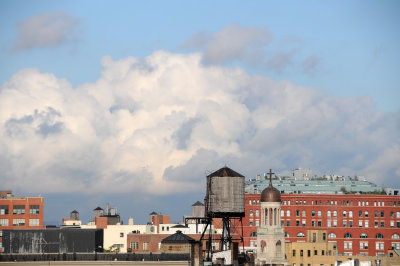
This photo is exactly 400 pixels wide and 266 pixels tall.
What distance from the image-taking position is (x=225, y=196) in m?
126

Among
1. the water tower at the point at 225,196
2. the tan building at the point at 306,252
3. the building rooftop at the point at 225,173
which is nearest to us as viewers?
the water tower at the point at 225,196

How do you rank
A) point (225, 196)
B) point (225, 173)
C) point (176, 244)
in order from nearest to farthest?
point (225, 196) → point (225, 173) → point (176, 244)

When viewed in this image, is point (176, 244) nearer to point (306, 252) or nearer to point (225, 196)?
point (306, 252)

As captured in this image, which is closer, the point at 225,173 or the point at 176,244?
the point at 225,173

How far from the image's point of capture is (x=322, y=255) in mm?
194375

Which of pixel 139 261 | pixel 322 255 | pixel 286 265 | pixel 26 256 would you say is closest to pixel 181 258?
pixel 139 261

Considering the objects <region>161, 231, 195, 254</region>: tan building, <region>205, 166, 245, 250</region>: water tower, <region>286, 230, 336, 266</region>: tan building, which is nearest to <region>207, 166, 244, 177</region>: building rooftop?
<region>205, 166, 245, 250</region>: water tower

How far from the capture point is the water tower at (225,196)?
412 ft

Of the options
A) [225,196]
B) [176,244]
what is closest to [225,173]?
[225,196]

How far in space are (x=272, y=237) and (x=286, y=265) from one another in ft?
44.2

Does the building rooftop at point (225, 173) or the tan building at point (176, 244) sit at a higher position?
the building rooftop at point (225, 173)

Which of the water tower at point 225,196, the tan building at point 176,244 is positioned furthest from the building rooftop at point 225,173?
the tan building at point 176,244

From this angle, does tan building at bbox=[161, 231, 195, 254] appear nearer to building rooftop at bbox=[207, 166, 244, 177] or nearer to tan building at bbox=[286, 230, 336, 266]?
tan building at bbox=[286, 230, 336, 266]

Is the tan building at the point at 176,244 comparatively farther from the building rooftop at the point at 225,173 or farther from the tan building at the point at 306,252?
the building rooftop at the point at 225,173
